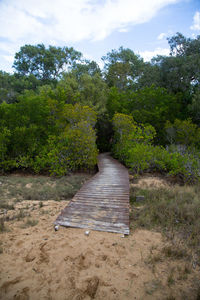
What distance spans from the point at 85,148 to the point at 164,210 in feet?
21.7

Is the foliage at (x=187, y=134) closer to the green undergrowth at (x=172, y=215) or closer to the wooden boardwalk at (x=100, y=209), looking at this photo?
the green undergrowth at (x=172, y=215)

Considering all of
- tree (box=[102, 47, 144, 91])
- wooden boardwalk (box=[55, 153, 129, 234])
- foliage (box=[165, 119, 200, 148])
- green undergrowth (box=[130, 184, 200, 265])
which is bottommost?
green undergrowth (box=[130, 184, 200, 265])

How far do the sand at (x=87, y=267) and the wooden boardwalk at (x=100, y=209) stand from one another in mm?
245

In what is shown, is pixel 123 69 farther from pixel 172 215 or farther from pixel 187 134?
pixel 172 215

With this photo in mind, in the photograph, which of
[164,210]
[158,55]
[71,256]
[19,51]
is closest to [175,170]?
[164,210]

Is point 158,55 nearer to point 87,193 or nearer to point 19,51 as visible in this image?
point 87,193

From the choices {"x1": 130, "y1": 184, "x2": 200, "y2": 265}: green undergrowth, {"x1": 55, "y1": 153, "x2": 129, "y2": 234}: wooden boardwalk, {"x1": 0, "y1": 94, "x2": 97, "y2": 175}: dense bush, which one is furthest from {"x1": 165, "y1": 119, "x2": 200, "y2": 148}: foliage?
{"x1": 55, "y1": 153, "x2": 129, "y2": 234}: wooden boardwalk

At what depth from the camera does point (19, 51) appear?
36.0 meters

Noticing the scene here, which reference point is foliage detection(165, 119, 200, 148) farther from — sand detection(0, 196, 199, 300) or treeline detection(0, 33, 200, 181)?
sand detection(0, 196, 199, 300)

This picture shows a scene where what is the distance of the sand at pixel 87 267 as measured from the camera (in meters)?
2.44

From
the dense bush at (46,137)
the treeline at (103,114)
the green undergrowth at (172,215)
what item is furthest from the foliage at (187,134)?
the green undergrowth at (172,215)

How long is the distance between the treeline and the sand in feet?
19.7

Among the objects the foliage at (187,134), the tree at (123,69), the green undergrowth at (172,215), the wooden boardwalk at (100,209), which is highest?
the tree at (123,69)

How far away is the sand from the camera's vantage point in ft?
8.01
